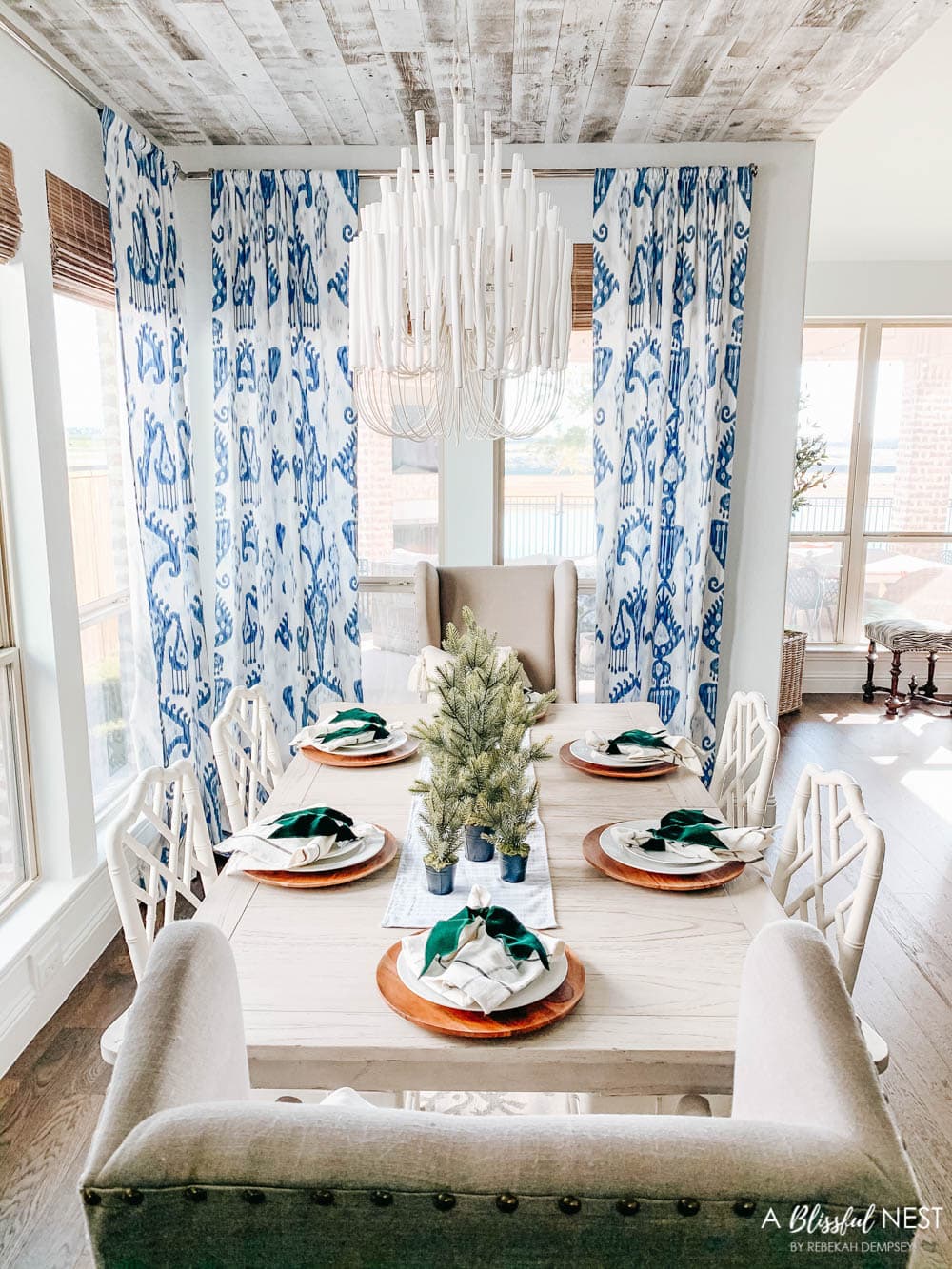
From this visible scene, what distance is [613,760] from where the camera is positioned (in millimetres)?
2342

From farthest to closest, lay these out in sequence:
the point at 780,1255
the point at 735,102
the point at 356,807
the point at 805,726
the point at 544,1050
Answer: the point at 805,726
the point at 735,102
the point at 356,807
the point at 544,1050
the point at 780,1255

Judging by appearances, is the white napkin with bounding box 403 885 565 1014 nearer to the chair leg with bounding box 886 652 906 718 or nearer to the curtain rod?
the curtain rod

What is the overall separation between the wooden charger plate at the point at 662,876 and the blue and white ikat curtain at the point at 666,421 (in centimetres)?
216

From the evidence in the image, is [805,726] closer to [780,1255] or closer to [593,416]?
[593,416]

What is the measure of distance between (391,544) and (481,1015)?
117 inches

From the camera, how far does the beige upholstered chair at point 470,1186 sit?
2.19 ft

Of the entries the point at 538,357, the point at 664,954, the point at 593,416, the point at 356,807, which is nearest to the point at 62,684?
the point at 356,807

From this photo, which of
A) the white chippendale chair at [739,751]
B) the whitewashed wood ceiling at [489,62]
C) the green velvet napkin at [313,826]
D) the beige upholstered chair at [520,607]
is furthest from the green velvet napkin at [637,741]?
the whitewashed wood ceiling at [489,62]

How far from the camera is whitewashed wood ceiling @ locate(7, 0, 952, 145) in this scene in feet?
8.02

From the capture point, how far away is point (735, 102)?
317cm

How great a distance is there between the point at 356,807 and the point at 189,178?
9.20 feet

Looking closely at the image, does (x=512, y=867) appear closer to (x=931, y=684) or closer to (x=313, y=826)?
(x=313, y=826)

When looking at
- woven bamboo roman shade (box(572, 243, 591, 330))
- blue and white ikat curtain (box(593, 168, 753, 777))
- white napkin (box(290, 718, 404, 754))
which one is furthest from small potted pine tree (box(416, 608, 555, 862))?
woven bamboo roman shade (box(572, 243, 591, 330))

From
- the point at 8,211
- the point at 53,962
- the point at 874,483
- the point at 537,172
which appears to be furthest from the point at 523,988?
the point at 874,483
